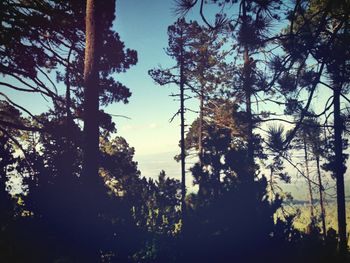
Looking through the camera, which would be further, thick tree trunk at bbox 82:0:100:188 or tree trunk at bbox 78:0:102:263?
thick tree trunk at bbox 82:0:100:188

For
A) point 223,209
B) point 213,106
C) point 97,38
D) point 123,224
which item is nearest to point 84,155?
point 123,224

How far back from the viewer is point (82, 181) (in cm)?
645

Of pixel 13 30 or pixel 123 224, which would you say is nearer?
pixel 123 224

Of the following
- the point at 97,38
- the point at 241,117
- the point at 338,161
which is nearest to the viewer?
the point at 241,117

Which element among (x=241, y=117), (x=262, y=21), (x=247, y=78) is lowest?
(x=241, y=117)

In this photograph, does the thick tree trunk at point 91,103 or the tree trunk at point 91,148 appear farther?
the thick tree trunk at point 91,103

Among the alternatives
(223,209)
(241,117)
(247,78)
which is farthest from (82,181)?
(247,78)

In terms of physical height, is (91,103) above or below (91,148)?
above

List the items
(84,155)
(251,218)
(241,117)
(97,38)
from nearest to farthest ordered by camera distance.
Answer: (241,117), (251,218), (84,155), (97,38)

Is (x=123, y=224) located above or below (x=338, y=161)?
below

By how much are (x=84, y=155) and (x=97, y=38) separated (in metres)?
3.04

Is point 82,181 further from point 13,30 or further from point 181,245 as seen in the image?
point 13,30

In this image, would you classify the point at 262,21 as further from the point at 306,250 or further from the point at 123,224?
the point at 123,224

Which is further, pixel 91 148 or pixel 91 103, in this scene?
pixel 91 103
